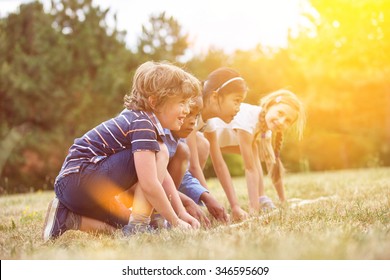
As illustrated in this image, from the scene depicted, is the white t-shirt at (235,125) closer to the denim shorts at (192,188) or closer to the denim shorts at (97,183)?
the denim shorts at (192,188)

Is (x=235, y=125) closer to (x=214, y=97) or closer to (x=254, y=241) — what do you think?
Answer: (x=214, y=97)

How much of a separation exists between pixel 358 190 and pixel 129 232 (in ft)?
9.16

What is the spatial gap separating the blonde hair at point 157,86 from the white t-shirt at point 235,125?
120 centimetres

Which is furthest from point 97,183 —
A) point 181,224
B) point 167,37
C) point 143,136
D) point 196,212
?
point 167,37

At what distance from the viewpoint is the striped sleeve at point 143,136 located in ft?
8.97

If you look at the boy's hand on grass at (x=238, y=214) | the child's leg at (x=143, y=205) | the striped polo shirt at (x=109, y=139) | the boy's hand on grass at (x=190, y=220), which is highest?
the striped polo shirt at (x=109, y=139)

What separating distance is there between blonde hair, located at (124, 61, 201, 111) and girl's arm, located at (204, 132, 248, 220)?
42.1 inches

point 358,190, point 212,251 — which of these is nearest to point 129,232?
point 212,251

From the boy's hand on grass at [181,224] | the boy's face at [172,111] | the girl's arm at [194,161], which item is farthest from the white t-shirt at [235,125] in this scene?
the boy's hand on grass at [181,224]

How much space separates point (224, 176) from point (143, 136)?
1.41m

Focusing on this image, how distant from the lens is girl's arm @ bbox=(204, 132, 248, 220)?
3.70m

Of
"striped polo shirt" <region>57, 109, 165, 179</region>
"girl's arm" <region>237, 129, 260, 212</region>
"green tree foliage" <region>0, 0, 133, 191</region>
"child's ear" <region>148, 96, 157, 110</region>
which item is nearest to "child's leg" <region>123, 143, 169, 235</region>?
"striped polo shirt" <region>57, 109, 165, 179</region>

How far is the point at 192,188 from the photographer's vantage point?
12.6 ft
